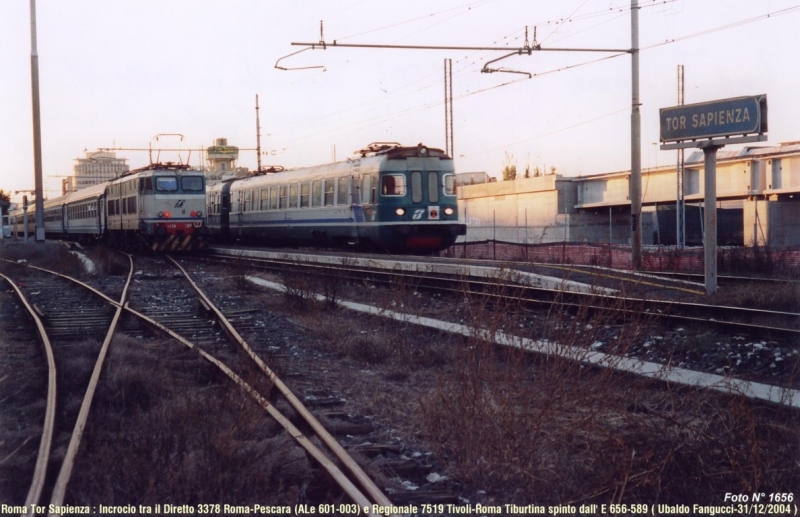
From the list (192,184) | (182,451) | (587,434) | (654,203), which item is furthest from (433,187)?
(654,203)

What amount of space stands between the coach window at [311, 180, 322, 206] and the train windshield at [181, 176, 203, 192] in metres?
4.97

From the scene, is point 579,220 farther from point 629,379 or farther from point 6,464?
point 6,464

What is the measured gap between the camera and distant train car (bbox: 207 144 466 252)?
81.3ft

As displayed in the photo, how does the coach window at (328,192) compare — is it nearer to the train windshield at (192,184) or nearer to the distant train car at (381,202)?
the distant train car at (381,202)

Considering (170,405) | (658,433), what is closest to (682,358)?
(658,433)

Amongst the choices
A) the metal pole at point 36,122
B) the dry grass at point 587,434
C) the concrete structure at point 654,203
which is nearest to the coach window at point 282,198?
the metal pole at point 36,122

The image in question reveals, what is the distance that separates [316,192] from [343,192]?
216 centimetres

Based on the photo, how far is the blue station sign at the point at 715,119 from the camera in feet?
41.2

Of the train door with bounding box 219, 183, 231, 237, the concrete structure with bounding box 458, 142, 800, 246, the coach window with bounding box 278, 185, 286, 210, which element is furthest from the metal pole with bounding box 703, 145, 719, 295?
the train door with bounding box 219, 183, 231, 237

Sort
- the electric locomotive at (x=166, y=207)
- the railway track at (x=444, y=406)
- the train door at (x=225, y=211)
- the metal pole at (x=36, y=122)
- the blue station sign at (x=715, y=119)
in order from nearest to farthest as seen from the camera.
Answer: the railway track at (x=444, y=406) < the blue station sign at (x=715, y=119) < the metal pole at (x=36, y=122) < the electric locomotive at (x=166, y=207) < the train door at (x=225, y=211)

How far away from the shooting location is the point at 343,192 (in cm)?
2681

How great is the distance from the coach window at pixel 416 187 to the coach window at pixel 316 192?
14.5 feet

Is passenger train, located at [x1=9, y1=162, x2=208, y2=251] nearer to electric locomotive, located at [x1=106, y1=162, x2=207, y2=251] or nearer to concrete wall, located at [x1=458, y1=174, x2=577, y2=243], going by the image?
electric locomotive, located at [x1=106, y1=162, x2=207, y2=251]

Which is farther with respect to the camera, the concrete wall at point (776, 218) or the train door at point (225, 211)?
the train door at point (225, 211)
